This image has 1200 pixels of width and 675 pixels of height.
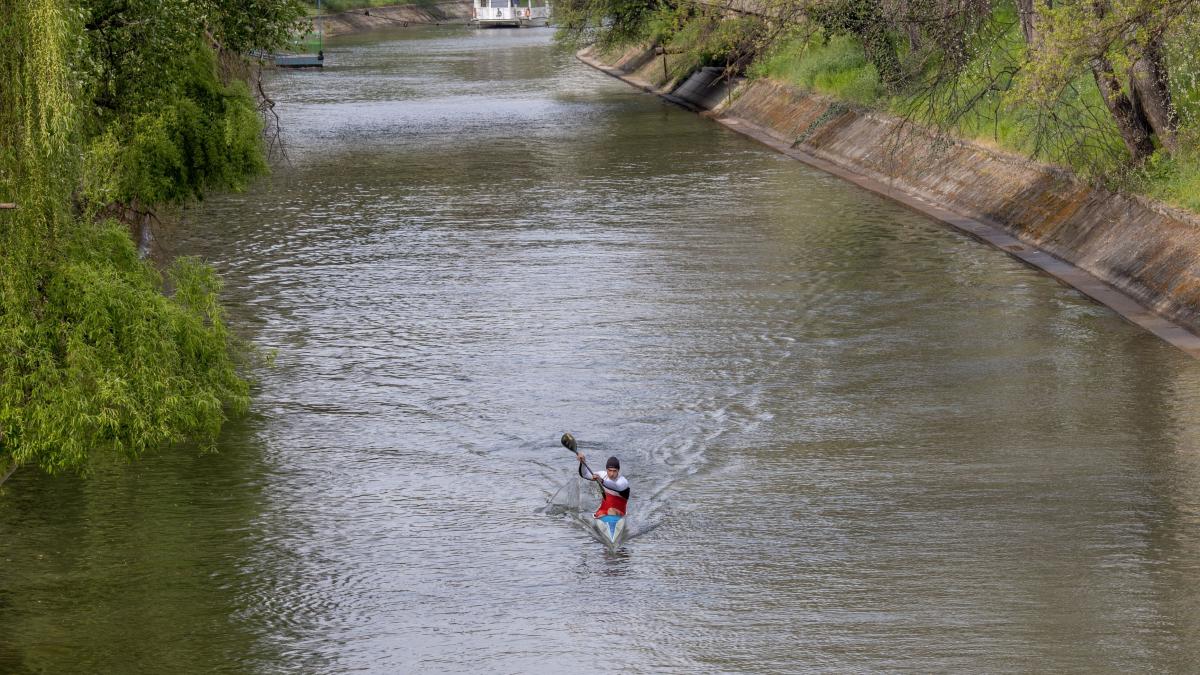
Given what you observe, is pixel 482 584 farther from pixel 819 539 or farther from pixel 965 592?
pixel 965 592

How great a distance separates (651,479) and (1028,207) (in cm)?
1617

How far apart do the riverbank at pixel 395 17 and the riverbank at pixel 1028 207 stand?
293ft

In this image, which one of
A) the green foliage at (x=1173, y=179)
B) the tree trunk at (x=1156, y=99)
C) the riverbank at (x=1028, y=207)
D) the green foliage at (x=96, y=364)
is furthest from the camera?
the tree trunk at (x=1156, y=99)

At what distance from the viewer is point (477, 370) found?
72.0 feet

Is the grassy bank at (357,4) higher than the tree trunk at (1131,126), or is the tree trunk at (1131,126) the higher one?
the tree trunk at (1131,126)

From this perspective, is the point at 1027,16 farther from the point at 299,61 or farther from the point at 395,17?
the point at 395,17

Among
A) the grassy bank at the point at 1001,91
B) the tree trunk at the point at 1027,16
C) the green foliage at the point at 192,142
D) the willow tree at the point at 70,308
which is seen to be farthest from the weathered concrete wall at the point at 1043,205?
the willow tree at the point at 70,308

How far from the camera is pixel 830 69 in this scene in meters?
49.6

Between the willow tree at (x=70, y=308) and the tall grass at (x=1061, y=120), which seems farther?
the tall grass at (x=1061, y=120)

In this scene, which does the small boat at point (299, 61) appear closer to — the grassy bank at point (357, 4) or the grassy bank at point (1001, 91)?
the grassy bank at point (1001, 91)

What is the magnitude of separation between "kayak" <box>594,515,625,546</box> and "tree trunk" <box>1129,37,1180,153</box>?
15.6 m

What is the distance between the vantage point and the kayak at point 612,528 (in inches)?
599

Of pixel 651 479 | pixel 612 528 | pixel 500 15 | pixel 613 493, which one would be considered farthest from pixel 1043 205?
pixel 500 15

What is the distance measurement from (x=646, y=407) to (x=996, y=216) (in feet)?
47.1
